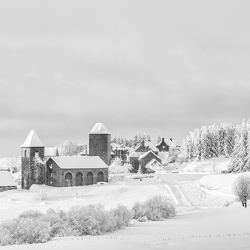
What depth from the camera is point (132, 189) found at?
177 feet

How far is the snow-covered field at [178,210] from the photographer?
648 inches

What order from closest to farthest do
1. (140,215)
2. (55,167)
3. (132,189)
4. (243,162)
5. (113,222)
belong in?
(113,222)
(140,215)
(132,189)
(243,162)
(55,167)

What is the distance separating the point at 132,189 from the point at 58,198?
32.7ft

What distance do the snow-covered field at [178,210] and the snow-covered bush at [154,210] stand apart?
3.88 ft

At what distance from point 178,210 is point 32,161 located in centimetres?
3700

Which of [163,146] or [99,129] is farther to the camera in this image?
[163,146]

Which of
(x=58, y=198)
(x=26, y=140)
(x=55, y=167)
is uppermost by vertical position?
(x=26, y=140)

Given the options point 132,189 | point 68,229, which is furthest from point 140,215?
point 132,189

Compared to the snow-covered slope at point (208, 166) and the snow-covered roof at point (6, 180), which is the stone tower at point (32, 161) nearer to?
the snow-covered roof at point (6, 180)

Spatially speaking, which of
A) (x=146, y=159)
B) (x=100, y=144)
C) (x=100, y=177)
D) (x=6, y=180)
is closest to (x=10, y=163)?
(x=146, y=159)

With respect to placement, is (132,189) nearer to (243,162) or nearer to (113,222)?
(243,162)

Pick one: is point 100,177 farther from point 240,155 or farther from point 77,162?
point 240,155

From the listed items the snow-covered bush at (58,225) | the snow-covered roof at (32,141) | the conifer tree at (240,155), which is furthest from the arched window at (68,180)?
the snow-covered bush at (58,225)

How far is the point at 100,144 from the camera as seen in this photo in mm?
80500
